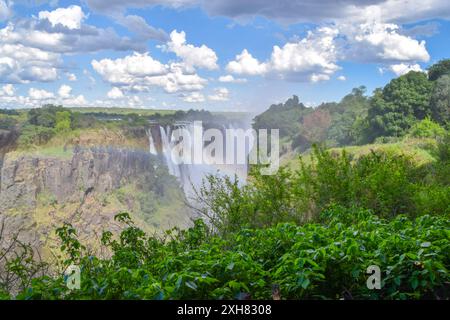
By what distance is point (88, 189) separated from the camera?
1277 inches

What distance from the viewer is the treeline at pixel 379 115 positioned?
19359mm

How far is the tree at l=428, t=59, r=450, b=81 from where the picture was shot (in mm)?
20500

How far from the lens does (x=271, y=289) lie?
6.93 ft

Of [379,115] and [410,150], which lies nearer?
[410,150]

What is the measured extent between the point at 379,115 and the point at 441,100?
2338 mm

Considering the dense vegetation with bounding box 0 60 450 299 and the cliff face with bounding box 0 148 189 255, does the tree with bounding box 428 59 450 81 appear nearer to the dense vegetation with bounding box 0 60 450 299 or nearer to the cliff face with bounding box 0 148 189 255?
the dense vegetation with bounding box 0 60 450 299

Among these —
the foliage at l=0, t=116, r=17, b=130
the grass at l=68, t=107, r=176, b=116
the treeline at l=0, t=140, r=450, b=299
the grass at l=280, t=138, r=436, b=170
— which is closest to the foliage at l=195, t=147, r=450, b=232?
the grass at l=280, t=138, r=436, b=170

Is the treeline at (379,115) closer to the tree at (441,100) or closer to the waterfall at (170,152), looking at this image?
the tree at (441,100)

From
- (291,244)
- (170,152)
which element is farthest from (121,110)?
(291,244)

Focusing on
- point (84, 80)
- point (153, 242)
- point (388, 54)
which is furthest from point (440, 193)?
point (84, 80)

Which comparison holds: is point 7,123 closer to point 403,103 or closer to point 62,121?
point 62,121

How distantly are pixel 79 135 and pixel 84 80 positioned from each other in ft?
42.6

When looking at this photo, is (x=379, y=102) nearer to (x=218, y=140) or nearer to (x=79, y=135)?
(x=218, y=140)

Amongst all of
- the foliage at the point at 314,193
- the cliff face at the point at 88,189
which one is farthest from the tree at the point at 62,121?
the foliage at the point at 314,193
